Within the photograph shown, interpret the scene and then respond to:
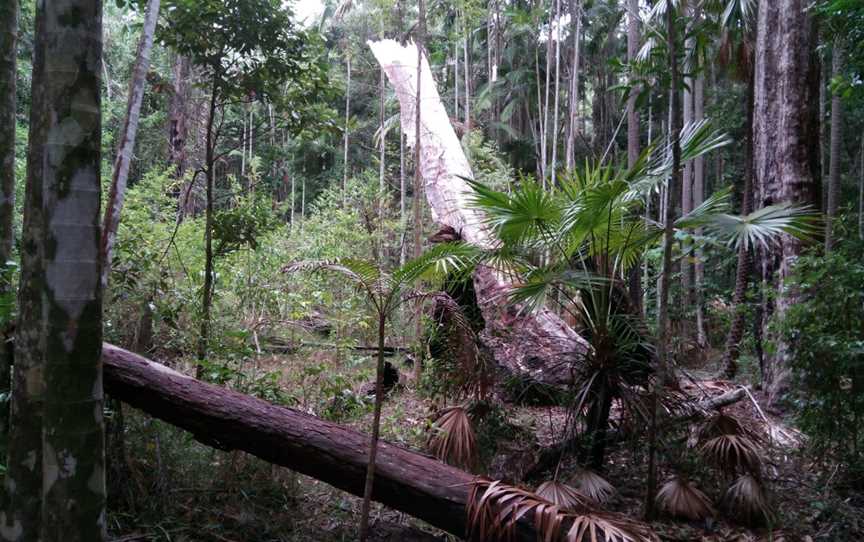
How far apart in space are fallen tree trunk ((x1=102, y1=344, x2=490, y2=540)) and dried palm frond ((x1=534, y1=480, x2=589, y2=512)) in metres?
0.46

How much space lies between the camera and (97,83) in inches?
106

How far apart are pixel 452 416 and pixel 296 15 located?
3885mm

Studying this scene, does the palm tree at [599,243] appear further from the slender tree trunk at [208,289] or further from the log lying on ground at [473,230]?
the slender tree trunk at [208,289]

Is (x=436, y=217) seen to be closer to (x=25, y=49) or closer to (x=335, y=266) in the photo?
(x=335, y=266)

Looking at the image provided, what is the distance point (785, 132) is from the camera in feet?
21.5

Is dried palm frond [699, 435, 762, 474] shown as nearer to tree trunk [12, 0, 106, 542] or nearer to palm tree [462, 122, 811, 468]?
palm tree [462, 122, 811, 468]

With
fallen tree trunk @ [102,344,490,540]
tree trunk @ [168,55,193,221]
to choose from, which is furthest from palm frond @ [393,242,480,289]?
tree trunk @ [168,55,193,221]

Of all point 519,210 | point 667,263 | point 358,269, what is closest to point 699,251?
point 519,210

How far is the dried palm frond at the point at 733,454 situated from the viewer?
425cm

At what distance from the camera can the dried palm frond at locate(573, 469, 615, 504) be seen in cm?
414

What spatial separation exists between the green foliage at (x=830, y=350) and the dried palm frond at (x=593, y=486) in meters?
1.71

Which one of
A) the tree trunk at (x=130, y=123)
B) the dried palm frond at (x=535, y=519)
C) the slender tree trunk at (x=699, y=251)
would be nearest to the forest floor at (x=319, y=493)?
the dried palm frond at (x=535, y=519)

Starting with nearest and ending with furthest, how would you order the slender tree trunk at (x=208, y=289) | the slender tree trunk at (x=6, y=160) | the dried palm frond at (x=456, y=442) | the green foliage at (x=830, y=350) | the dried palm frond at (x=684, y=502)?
the slender tree trunk at (x=6, y=160) < the dried palm frond at (x=684, y=502) < the green foliage at (x=830, y=350) < the dried palm frond at (x=456, y=442) < the slender tree trunk at (x=208, y=289)

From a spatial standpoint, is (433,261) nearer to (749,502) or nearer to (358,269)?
(358,269)
